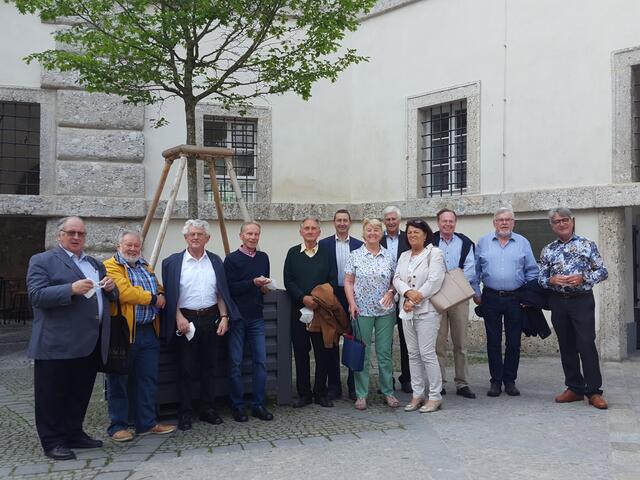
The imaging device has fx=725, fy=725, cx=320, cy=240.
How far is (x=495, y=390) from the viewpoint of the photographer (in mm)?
6797

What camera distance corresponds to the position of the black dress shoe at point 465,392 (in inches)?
264

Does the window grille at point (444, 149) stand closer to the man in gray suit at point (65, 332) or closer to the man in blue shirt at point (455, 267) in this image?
the man in blue shirt at point (455, 267)

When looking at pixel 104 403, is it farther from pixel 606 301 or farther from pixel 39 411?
pixel 606 301

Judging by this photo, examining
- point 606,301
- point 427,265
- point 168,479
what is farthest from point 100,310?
point 606,301

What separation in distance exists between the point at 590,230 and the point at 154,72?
545cm

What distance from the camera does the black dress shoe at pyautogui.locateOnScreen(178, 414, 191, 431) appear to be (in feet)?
18.5

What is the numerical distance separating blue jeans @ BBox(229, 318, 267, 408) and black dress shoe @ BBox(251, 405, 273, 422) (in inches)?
1.5

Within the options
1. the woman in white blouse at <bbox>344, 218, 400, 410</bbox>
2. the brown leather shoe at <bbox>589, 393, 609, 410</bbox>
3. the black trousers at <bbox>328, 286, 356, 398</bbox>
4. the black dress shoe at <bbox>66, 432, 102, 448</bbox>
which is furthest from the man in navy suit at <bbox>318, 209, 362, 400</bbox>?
the black dress shoe at <bbox>66, 432, 102, 448</bbox>

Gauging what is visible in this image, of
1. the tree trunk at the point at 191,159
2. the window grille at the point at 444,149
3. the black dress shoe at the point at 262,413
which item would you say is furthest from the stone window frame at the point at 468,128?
the black dress shoe at the point at 262,413

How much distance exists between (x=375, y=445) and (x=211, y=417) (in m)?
1.45

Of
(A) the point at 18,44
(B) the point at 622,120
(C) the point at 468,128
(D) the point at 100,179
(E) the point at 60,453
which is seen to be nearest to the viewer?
(E) the point at 60,453

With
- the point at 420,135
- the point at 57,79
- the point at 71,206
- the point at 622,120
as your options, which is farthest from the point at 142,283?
the point at 420,135

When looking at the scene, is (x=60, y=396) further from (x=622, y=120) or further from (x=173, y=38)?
(x=622, y=120)

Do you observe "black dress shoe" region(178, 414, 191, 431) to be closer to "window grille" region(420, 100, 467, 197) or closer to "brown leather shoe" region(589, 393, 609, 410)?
"brown leather shoe" region(589, 393, 609, 410)
